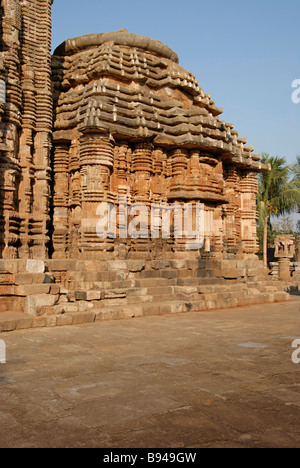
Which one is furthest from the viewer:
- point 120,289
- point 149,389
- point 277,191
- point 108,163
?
point 277,191

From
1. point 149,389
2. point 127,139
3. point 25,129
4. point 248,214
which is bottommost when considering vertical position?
point 149,389

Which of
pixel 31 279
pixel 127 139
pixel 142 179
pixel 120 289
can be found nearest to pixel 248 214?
pixel 142 179

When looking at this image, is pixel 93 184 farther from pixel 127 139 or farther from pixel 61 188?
pixel 61 188

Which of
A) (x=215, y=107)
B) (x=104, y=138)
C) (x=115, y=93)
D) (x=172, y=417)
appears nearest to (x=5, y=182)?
(x=104, y=138)

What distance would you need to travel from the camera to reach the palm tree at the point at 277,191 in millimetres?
28094

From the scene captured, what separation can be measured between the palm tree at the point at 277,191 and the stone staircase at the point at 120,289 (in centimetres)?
1308

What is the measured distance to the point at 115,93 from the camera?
13.4 m

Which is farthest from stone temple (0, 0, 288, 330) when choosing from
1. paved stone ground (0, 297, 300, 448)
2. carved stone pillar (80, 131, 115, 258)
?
paved stone ground (0, 297, 300, 448)

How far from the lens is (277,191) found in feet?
95.9

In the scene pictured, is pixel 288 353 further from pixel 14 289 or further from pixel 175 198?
pixel 175 198

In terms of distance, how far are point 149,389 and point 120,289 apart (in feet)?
21.1
